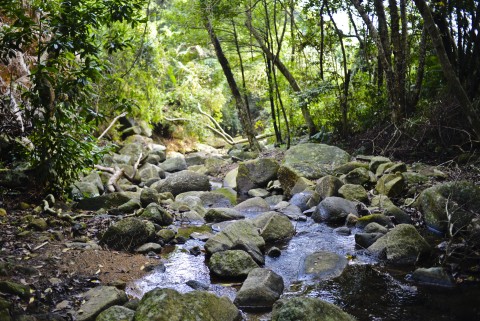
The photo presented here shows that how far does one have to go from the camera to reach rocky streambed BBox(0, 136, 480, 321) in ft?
11.3

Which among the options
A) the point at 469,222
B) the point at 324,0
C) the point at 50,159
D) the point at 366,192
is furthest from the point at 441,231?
the point at 324,0

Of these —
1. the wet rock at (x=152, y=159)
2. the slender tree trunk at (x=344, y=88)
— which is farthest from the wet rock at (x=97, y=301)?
the wet rock at (x=152, y=159)

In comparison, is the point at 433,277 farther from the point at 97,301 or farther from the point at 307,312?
the point at 97,301

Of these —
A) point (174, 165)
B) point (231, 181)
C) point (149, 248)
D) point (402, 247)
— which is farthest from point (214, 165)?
point (402, 247)

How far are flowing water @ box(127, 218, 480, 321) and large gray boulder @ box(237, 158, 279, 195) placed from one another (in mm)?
4002

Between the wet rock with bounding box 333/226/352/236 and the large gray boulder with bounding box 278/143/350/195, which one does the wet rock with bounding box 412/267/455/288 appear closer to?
the wet rock with bounding box 333/226/352/236

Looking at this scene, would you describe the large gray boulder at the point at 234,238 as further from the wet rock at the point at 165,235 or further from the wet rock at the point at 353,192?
the wet rock at the point at 353,192

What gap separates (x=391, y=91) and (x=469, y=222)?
4.85 metres

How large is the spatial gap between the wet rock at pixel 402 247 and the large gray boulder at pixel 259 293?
59.1 inches

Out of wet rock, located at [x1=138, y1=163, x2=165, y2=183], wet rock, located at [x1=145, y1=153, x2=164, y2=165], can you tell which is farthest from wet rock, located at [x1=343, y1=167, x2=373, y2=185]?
wet rock, located at [x1=145, y1=153, x2=164, y2=165]

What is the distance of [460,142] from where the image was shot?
8000mm

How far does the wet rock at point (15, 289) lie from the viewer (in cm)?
322

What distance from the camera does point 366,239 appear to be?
17.1 ft

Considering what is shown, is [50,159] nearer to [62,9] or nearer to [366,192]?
[62,9]
